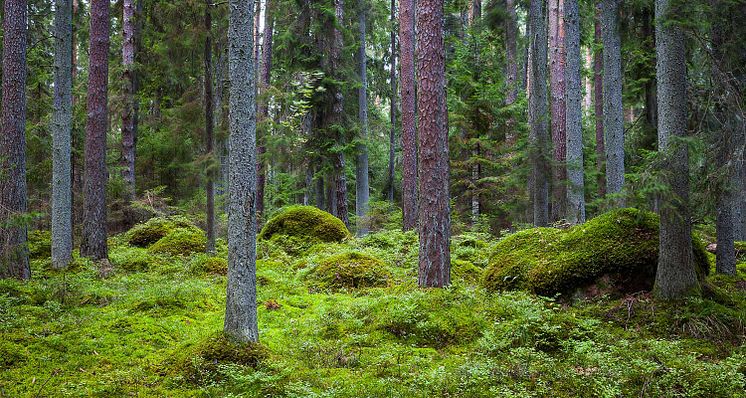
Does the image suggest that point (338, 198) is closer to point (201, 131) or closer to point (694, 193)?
point (201, 131)

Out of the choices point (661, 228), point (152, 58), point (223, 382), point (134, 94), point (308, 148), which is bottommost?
point (223, 382)

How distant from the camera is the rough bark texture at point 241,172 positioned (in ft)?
19.2

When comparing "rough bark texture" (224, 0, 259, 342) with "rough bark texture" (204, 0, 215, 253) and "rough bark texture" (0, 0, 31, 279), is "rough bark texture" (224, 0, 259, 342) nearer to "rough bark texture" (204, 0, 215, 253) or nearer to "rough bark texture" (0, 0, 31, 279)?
"rough bark texture" (0, 0, 31, 279)

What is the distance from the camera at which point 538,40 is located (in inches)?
597

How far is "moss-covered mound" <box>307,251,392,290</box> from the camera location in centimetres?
1074

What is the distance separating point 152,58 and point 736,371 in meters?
22.3

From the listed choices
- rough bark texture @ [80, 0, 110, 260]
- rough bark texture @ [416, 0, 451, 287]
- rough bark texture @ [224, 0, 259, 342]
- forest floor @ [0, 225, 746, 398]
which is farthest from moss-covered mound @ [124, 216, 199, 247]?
rough bark texture @ [224, 0, 259, 342]

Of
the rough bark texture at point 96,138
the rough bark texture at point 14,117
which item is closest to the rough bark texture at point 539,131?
the rough bark texture at point 96,138

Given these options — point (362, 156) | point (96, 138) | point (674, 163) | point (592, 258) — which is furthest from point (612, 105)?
point (96, 138)

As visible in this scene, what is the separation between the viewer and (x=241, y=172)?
5840 mm

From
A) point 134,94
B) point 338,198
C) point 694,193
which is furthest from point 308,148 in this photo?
point 694,193

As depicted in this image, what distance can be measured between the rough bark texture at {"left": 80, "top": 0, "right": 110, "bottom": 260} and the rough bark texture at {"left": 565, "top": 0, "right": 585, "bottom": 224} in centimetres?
1220

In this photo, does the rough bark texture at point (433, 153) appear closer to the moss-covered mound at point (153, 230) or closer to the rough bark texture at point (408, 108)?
the rough bark texture at point (408, 108)

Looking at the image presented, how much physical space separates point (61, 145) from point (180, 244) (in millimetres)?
4348
